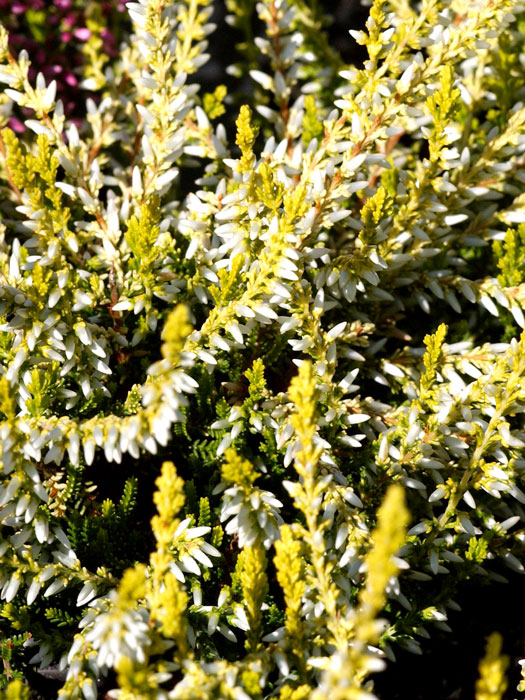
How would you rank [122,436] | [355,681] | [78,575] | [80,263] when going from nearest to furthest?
[355,681] → [122,436] → [78,575] → [80,263]

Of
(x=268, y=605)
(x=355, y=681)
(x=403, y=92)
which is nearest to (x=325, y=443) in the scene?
(x=268, y=605)

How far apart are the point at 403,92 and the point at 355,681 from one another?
1.40m

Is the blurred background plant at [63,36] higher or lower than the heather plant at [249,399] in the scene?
higher

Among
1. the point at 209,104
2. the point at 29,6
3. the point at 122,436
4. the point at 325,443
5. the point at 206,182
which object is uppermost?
the point at 29,6

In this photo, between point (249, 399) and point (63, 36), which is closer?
point (249, 399)

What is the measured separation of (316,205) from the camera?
1.85m

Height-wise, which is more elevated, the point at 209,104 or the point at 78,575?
the point at 209,104

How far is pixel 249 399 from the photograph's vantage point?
182 centimetres

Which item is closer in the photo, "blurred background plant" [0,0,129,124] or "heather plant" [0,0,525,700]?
"heather plant" [0,0,525,700]

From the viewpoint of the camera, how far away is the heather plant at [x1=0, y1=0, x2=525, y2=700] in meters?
1.51

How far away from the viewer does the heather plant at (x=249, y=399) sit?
4.94 ft

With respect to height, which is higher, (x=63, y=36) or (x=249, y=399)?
(x=63, y=36)

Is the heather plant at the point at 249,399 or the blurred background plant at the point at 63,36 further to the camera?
the blurred background plant at the point at 63,36

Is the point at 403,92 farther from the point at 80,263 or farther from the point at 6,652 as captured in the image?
the point at 6,652
